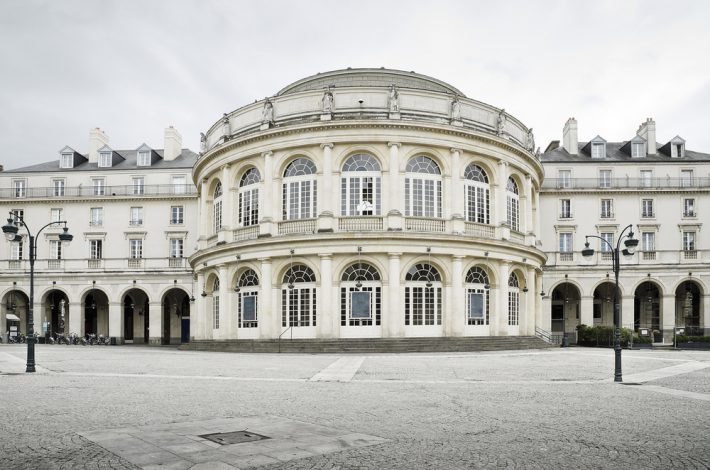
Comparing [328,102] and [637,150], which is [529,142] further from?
[637,150]

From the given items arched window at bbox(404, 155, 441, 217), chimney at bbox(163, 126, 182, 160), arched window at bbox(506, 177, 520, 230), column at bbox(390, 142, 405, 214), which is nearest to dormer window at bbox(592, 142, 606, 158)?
arched window at bbox(506, 177, 520, 230)

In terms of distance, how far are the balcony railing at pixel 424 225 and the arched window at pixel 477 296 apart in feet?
10.8

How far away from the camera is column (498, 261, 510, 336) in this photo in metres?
39.9

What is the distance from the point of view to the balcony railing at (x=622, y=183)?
193 feet

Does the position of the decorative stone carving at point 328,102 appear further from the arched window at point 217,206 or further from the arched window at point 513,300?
the arched window at point 513,300

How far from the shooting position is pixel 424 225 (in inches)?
1503

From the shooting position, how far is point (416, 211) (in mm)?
38469

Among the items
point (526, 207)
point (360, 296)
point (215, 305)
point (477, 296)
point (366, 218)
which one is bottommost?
point (215, 305)

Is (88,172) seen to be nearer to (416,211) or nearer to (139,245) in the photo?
(139,245)

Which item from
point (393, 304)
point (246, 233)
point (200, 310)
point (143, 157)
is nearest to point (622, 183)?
point (393, 304)

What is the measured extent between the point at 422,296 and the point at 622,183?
97.0 ft

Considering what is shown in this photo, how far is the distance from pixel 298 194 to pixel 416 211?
6.71 metres

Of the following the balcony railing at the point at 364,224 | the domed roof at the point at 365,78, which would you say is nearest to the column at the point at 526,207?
the domed roof at the point at 365,78

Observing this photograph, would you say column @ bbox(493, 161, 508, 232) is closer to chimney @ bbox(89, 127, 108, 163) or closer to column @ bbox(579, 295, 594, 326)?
column @ bbox(579, 295, 594, 326)
